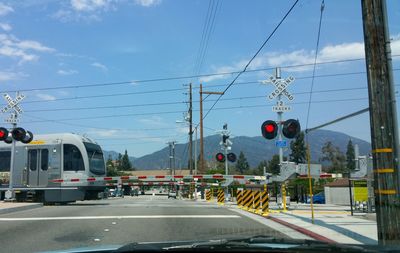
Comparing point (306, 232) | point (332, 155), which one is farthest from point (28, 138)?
point (306, 232)

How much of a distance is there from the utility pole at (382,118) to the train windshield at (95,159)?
19.6 m

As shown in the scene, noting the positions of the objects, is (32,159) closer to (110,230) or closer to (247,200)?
(247,200)

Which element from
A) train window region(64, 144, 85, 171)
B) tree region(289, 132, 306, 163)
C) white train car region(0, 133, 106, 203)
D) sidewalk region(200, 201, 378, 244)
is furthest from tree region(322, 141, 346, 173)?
train window region(64, 144, 85, 171)

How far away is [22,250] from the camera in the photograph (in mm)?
9688

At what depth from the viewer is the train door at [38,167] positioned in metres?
25.5

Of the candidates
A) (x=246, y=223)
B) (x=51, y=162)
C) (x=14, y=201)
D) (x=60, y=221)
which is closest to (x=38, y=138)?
(x=51, y=162)

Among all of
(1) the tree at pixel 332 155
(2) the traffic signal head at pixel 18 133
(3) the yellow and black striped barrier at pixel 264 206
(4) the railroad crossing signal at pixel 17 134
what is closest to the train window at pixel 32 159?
(4) the railroad crossing signal at pixel 17 134

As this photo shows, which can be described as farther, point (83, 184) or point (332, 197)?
point (332, 197)

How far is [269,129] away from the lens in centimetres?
1934

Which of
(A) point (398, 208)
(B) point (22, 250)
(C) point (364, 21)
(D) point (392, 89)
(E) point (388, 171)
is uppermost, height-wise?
(C) point (364, 21)

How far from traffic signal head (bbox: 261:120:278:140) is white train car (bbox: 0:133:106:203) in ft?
35.2

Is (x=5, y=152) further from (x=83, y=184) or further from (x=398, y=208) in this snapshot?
(x=398, y=208)

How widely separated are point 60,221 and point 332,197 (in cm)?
2568

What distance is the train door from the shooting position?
25484 mm
